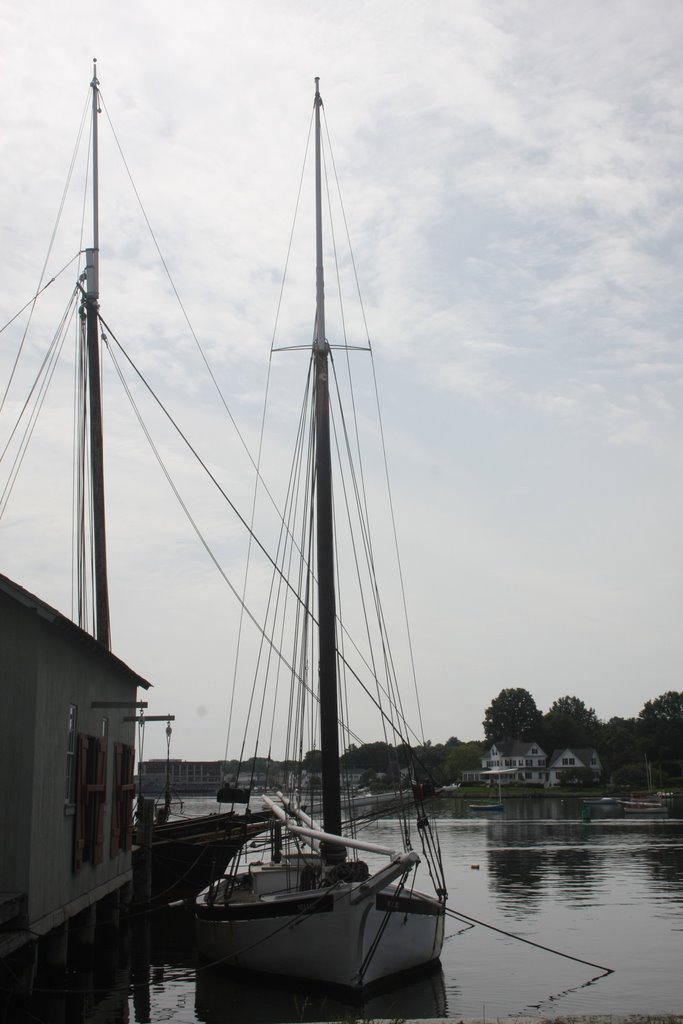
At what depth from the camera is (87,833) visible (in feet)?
64.7

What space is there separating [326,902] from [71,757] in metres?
5.00

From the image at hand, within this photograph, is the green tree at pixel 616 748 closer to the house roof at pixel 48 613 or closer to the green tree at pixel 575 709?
the green tree at pixel 575 709

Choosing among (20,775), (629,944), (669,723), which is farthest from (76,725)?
(669,723)

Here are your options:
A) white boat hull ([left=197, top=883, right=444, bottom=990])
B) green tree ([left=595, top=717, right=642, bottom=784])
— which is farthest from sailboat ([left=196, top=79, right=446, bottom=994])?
green tree ([left=595, top=717, right=642, bottom=784])

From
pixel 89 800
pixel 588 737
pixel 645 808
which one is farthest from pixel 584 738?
pixel 89 800

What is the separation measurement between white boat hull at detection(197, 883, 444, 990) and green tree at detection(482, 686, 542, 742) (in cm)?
15527

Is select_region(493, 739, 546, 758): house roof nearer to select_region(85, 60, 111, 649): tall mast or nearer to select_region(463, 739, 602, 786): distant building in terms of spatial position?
select_region(463, 739, 602, 786): distant building

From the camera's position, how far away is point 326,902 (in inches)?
706

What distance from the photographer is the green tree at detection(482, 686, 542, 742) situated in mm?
172500

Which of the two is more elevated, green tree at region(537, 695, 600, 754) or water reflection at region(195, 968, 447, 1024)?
green tree at region(537, 695, 600, 754)

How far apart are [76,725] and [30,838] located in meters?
3.67

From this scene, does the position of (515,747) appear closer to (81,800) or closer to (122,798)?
(122,798)

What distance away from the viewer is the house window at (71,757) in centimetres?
1834

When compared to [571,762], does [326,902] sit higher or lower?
lower
